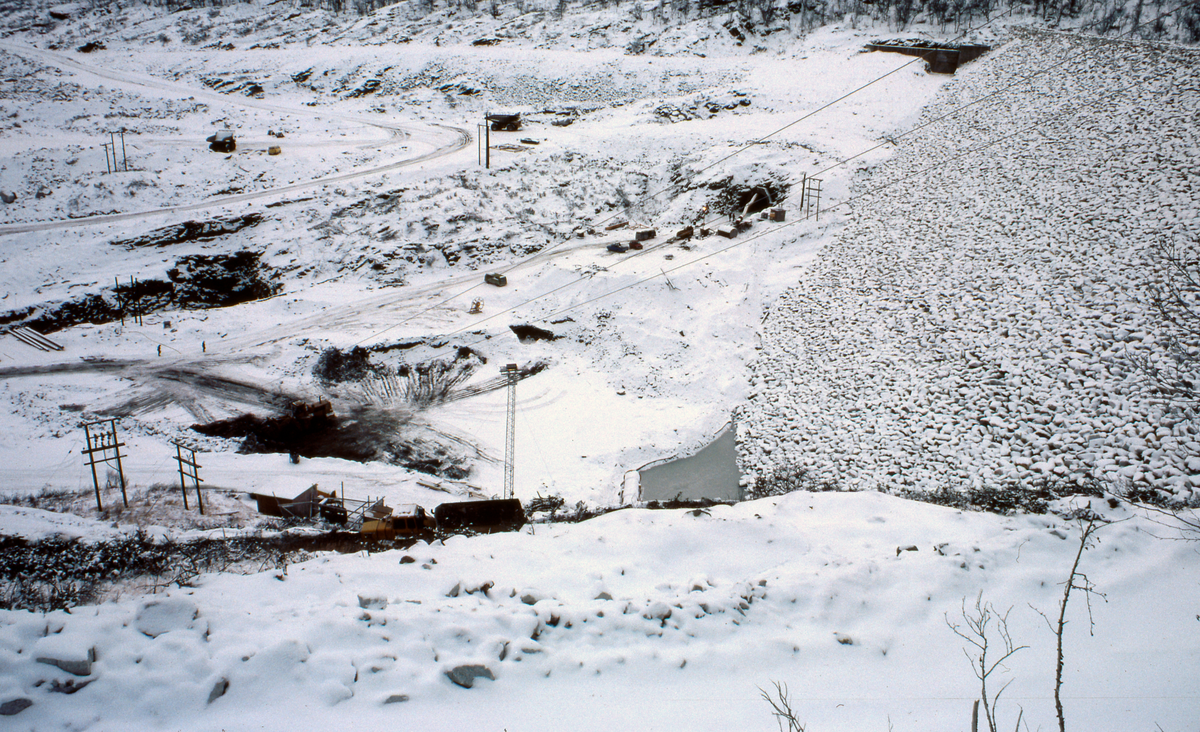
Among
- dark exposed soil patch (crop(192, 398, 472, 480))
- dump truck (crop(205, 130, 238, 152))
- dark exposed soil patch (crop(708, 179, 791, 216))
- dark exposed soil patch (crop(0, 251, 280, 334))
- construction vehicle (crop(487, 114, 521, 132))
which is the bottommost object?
dark exposed soil patch (crop(192, 398, 472, 480))

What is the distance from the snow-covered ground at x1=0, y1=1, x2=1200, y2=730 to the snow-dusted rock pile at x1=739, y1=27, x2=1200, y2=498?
133 mm

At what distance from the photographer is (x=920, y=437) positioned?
1569cm

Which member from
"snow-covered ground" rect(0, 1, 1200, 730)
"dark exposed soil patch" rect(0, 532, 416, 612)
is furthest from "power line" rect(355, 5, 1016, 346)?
"dark exposed soil patch" rect(0, 532, 416, 612)

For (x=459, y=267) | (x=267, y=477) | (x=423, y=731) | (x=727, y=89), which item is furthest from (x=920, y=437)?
(x=727, y=89)

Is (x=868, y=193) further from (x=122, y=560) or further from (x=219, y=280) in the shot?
(x=219, y=280)

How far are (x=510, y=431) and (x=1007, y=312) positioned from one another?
15.4 metres

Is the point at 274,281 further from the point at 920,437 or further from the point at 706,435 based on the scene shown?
the point at 920,437

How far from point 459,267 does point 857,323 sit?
19.3m

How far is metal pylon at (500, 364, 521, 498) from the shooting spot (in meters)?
18.3

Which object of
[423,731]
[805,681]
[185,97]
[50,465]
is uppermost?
[185,97]

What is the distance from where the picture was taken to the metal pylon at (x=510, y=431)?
18297 mm

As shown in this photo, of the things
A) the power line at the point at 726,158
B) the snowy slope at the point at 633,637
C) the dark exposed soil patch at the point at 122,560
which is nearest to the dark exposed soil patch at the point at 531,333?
the power line at the point at 726,158

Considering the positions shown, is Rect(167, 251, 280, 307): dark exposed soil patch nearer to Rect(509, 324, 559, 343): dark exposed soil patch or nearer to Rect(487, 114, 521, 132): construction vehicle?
Rect(509, 324, 559, 343): dark exposed soil patch

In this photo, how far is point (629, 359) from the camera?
23.8 meters
